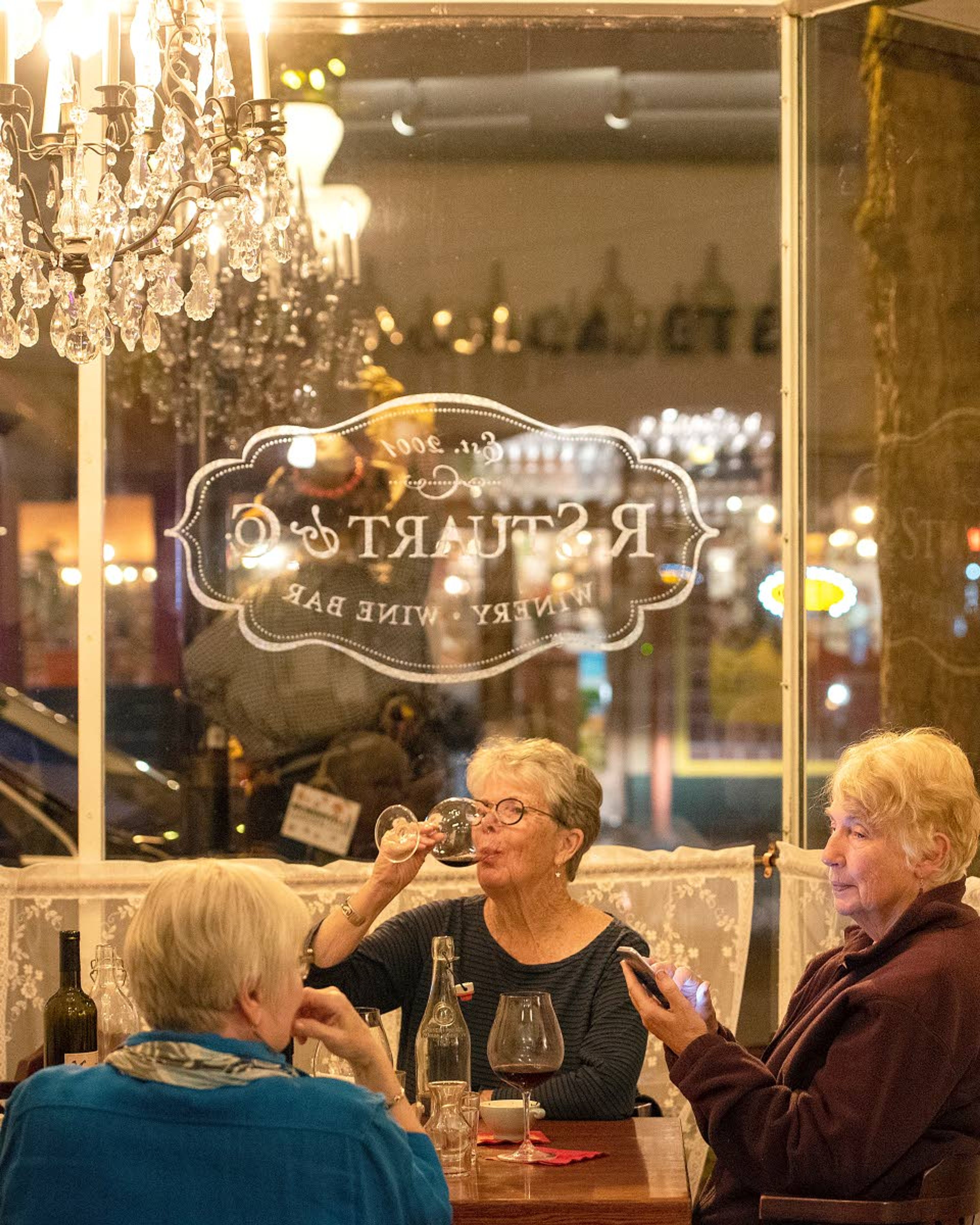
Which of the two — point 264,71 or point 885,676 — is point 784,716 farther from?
point 264,71

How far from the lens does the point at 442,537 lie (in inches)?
179

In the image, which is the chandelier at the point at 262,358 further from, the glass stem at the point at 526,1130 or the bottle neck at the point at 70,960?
the glass stem at the point at 526,1130

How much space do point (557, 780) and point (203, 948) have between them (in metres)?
1.50

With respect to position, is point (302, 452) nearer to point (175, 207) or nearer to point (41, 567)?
point (41, 567)

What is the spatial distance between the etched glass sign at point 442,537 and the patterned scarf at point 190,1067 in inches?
110

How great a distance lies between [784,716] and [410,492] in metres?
1.30

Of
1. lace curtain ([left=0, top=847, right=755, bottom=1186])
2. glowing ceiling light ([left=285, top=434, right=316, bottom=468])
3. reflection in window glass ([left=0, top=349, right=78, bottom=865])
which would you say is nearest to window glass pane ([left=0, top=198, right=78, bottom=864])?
reflection in window glass ([left=0, top=349, right=78, bottom=865])

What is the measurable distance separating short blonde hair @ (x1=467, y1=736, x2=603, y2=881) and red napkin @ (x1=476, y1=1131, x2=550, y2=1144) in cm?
70

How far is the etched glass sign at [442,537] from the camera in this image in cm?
453

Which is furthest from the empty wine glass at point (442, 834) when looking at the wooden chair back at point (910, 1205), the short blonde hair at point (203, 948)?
the short blonde hair at point (203, 948)

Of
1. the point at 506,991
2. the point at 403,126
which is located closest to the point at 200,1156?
the point at 506,991

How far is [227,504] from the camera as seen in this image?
4531 mm

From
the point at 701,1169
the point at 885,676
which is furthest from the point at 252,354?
the point at 701,1169

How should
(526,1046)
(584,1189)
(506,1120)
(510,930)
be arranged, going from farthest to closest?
(510,930) < (506,1120) < (526,1046) < (584,1189)
